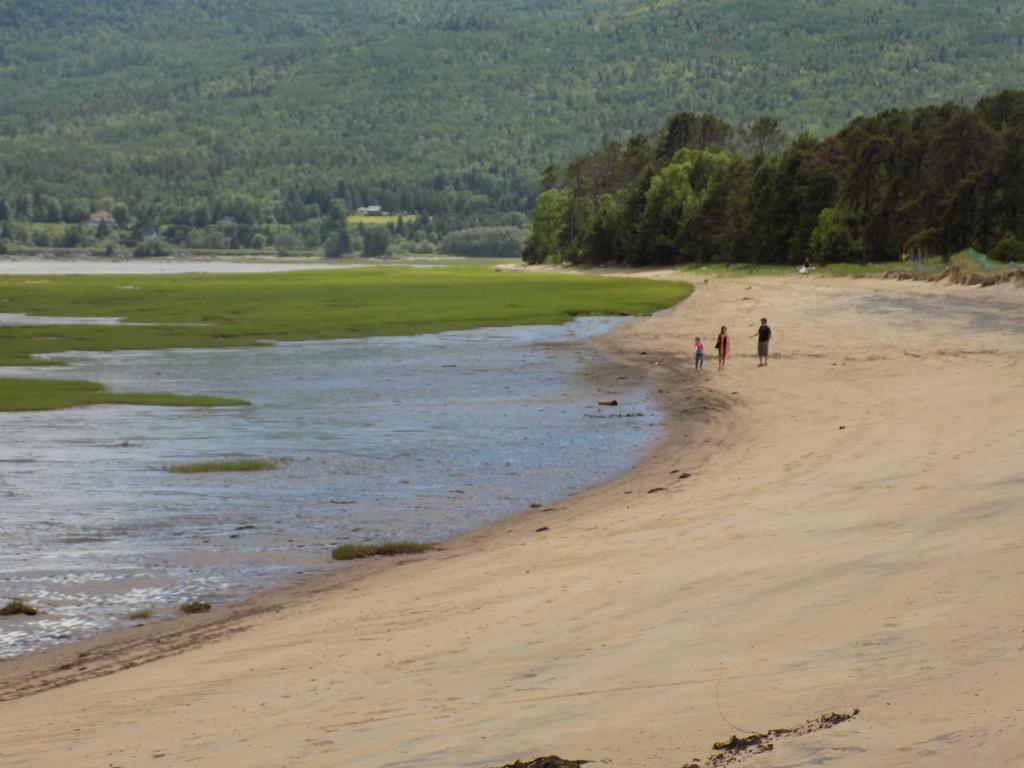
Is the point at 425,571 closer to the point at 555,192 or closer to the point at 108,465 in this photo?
the point at 108,465

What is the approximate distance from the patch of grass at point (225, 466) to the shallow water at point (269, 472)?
1.42 feet

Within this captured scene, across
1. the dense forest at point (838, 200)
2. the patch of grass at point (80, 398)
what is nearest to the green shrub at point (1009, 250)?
the dense forest at point (838, 200)

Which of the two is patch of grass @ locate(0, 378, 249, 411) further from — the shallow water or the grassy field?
the shallow water

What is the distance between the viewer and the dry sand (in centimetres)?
899

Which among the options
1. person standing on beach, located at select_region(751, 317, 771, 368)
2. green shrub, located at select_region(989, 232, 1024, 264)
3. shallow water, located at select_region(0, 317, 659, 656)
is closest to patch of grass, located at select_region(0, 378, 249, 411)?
shallow water, located at select_region(0, 317, 659, 656)

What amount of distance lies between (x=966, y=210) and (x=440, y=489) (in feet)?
253

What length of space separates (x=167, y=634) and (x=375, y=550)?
493cm

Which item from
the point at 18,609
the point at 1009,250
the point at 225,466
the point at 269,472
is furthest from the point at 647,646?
the point at 1009,250

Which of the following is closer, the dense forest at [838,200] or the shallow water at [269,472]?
the shallow water at [269,472]

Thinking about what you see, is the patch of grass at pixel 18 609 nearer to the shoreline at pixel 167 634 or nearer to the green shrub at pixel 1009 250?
the shoreline at pixel 167 634

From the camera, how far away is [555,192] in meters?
188

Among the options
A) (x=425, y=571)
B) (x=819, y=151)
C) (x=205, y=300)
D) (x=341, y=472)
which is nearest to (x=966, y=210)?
(x=819, y=151)

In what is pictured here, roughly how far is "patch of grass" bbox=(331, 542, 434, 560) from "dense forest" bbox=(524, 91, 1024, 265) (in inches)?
2779

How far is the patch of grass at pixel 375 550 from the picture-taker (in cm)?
1959
